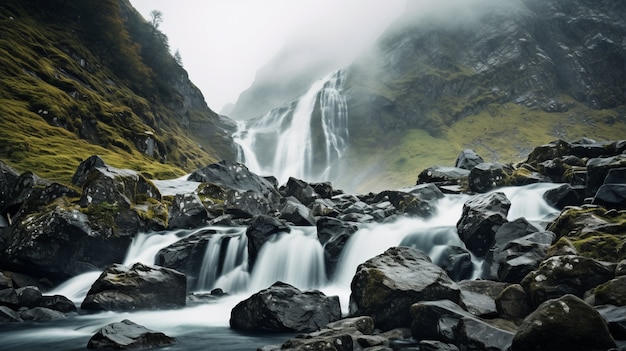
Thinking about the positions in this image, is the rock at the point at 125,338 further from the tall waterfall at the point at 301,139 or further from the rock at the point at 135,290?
the tall waterfall at the point at 301,139

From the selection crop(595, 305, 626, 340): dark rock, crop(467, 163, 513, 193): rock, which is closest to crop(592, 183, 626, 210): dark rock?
crop(595, 305, 626, 340): dark rock

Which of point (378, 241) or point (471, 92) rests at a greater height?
point (471, 92)

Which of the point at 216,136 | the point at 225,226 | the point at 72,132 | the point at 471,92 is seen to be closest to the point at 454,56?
the point at 471,92

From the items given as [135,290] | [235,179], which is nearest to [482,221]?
[135,290]

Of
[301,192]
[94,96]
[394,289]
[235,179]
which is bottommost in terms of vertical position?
[394,289]

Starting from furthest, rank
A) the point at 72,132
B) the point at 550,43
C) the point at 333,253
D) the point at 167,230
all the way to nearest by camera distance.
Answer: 1. the point at 550,43
2. the point at 72,132
3. the point at 167,230
4. the point at 333,253

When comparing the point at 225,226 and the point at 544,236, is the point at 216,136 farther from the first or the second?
the point at 544,236

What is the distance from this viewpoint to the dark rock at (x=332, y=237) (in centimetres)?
2281

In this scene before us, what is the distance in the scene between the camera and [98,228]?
24.4 metres

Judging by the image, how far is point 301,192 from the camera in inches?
1654

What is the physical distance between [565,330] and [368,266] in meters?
6.42

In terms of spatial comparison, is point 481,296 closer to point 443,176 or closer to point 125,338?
point 125,338

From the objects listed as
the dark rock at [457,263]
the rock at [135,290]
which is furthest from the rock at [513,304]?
the rock at [135,290]

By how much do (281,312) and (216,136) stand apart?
114683 mm
